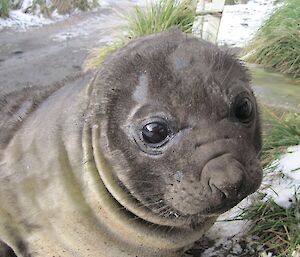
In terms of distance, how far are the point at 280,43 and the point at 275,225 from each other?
3263 mm

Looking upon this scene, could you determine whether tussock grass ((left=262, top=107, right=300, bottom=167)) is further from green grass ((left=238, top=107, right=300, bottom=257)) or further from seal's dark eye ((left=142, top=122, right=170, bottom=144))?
seal's dark eye ((left=142, top=122, right=170, bottom=144))

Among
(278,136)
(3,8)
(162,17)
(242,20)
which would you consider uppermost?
(278,136)

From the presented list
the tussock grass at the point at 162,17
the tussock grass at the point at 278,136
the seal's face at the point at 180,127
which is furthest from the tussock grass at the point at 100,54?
the seal's face at the point at 180,127

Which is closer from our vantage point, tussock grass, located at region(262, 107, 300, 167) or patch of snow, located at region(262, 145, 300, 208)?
patch of snow, located at region(262, 145, 300, 208)

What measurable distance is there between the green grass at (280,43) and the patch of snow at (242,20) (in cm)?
34

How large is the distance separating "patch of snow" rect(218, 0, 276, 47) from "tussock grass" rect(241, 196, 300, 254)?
136 inches

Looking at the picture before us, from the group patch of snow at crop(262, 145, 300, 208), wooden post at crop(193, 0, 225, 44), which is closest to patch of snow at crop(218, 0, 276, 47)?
wooden post at crop(193, 0, 225, 44)

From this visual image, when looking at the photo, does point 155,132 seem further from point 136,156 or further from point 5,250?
point 5,250

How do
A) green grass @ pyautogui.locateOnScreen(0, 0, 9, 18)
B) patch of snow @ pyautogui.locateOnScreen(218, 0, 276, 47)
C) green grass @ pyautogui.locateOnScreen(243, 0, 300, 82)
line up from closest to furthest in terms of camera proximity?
green grass @ pyautogui.locateOnScreen(243, 0, 300, 82) < patch of snow @ pyautogui.locateOnScreen(218, 0, 276, 47) < green grass @ pyautogui.locateOnScreen(0, 0, 9, 18)

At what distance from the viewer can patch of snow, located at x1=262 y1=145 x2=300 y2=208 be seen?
3.19 m

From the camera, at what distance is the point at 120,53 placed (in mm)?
2432

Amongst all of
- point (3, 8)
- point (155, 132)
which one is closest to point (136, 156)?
point (155, 132)

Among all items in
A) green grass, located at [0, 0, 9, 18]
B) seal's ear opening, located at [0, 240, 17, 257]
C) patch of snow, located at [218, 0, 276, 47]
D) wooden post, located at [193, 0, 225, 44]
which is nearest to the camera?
seal's ear opening, located at [0, 240, 17, 257]

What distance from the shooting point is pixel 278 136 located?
12.8 ft
